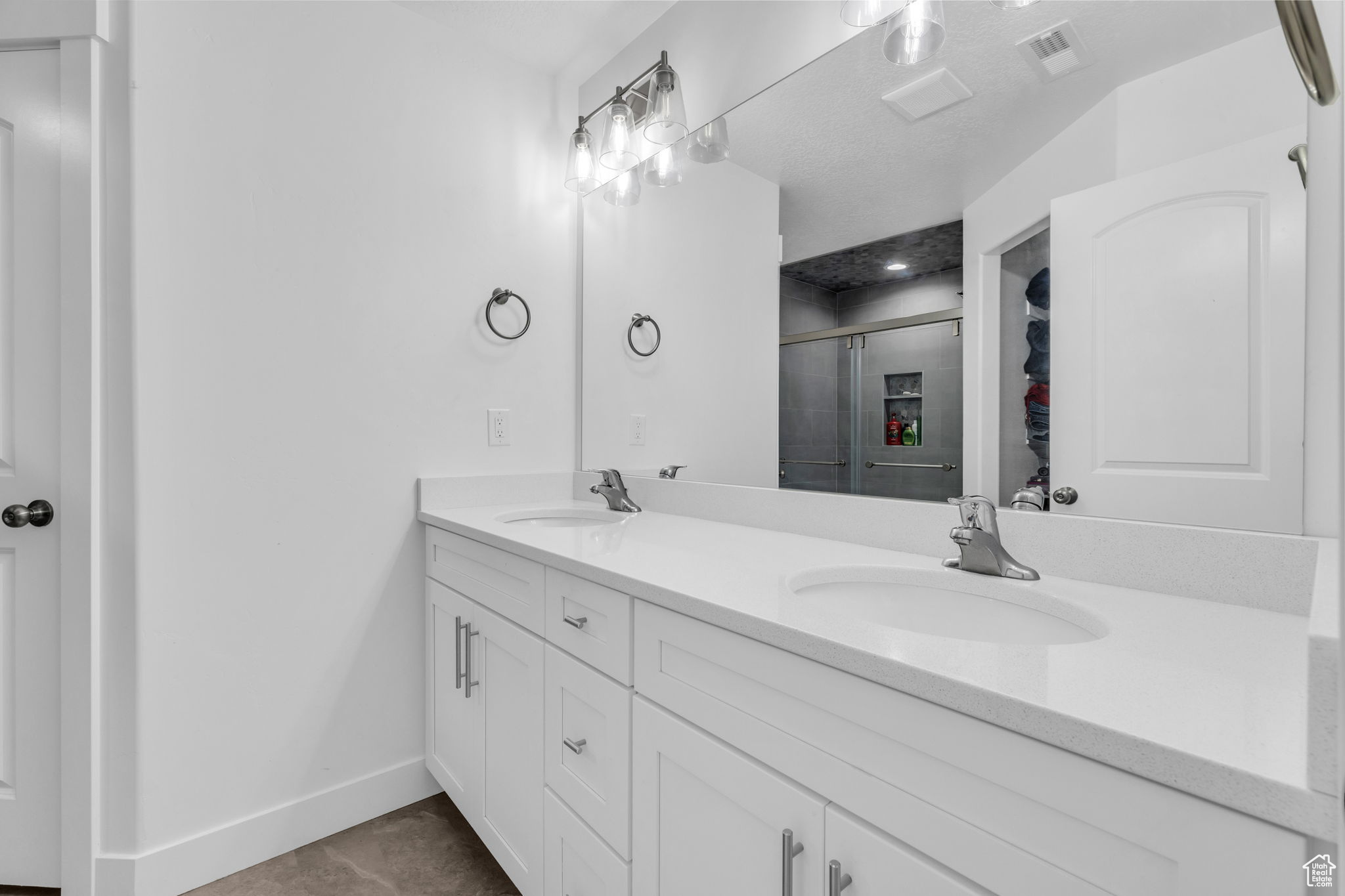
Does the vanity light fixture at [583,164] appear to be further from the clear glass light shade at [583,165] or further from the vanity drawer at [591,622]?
the vanity drawer at [591,622]

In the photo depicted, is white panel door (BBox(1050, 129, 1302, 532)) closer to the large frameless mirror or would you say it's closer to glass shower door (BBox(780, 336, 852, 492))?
the large frameless mirror

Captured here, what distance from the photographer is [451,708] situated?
1.64 meters

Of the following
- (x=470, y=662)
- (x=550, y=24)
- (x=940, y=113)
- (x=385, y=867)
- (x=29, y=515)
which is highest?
(x=550, y=24)

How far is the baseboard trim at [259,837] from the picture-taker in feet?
4.59

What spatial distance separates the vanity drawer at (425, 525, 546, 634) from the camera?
1.26 metres

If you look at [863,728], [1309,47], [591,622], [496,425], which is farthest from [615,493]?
[1309,47]

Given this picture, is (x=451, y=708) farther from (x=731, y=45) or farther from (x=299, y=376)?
(x=731, y=45)

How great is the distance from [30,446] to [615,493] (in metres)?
A: 1.38

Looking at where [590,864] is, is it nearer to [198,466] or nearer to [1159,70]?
[198,466]

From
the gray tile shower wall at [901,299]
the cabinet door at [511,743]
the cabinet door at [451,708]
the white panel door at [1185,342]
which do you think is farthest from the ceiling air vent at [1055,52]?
the cabinet door at [451,708]

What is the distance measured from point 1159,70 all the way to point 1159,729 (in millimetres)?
939

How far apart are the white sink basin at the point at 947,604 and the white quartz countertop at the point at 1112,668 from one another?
0.5 inches

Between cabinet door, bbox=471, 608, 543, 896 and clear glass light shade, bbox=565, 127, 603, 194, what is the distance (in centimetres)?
136

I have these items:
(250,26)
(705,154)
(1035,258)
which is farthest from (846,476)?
(250,26)
